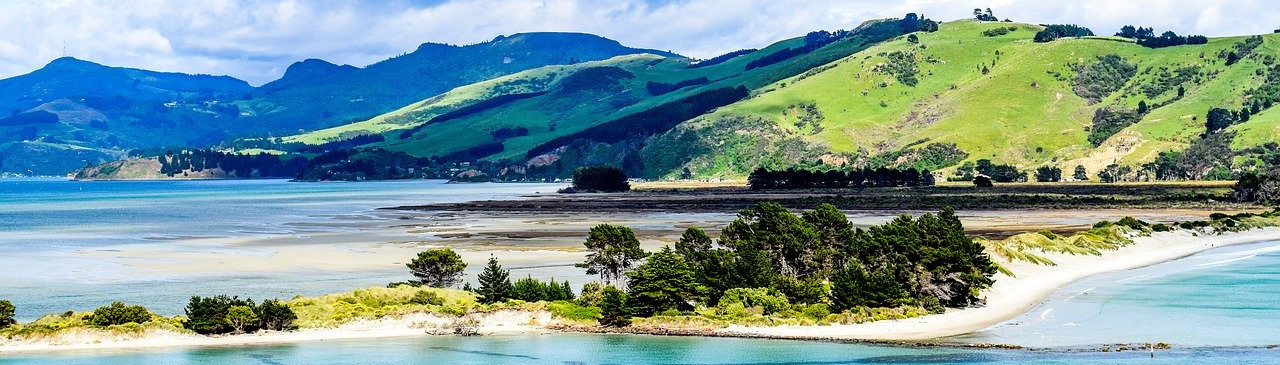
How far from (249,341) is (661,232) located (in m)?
73.8

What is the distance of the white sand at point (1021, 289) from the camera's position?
210 feet

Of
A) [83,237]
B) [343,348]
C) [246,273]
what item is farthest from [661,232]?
[343,348]

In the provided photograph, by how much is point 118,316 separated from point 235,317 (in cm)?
569

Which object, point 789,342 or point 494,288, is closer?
point 789,342

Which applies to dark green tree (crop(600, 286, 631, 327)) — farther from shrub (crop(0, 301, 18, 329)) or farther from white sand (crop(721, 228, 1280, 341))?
shrub (crop(0, 301, 18, 329))

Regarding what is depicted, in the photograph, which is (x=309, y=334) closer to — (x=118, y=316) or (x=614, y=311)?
(x=118, y=316)

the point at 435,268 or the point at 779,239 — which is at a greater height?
the point at 779,239

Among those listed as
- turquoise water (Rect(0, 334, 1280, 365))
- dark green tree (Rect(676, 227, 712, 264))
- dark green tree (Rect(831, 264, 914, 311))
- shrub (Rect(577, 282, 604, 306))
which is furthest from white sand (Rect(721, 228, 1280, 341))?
dark green tree (Rect(676, 227, 712, 264))

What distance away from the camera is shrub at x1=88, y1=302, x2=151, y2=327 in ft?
206

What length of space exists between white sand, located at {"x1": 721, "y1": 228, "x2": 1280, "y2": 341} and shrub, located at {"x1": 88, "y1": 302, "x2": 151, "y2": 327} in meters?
27.9

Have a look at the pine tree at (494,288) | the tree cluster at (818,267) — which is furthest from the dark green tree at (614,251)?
the pine tree at (494,288)

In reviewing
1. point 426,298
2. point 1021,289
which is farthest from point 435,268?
point 1021,289

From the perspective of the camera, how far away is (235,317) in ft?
206

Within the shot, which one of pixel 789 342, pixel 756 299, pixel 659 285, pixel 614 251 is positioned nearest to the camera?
pixel 789 342
